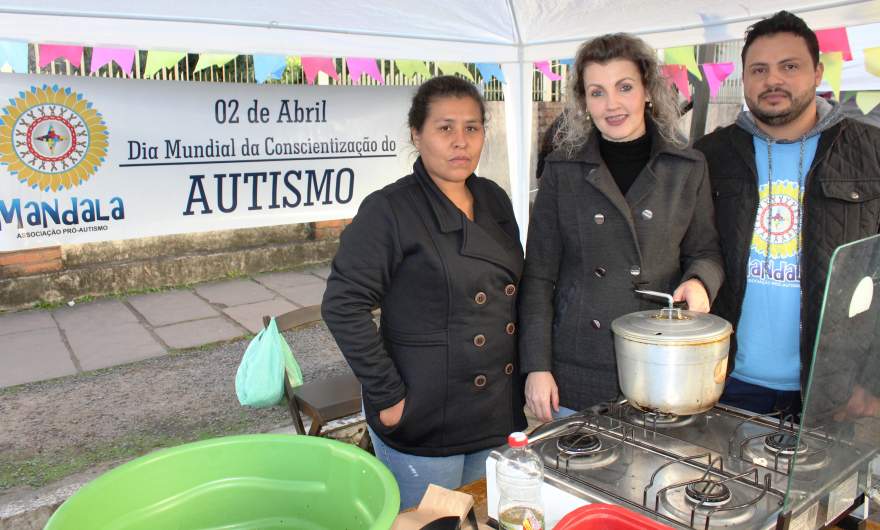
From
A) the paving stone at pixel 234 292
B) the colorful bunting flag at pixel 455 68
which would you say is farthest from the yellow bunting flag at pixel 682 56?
the paving stone at pixel 234 292

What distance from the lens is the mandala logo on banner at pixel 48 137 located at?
2.99m

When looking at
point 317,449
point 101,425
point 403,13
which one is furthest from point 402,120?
point 317,449

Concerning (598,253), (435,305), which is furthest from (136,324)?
(598,253)

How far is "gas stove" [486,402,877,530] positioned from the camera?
1.23 m

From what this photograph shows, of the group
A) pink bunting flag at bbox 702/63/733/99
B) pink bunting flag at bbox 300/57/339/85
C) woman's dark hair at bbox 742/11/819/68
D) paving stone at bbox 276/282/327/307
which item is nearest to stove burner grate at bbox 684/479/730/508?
woman's dark hair at bbox 742/11/819/68

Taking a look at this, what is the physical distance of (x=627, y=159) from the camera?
6.64 ft

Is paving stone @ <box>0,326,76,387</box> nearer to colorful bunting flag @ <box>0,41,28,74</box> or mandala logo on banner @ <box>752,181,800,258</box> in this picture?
colorful bunting flag @ <box>0,41,28,74</box>

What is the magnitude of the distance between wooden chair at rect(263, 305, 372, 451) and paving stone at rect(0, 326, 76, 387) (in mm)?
2122

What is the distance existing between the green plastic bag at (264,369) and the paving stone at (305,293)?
2.64 m

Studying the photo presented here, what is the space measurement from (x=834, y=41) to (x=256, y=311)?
4.53m

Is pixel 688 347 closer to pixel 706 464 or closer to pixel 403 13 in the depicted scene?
pixel 706 464

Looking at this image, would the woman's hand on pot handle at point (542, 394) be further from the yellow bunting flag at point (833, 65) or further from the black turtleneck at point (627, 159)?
the yellow bunting flag at point (833, 65)

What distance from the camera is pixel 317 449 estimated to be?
1.46 meters

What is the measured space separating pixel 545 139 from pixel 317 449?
4.41 ft
